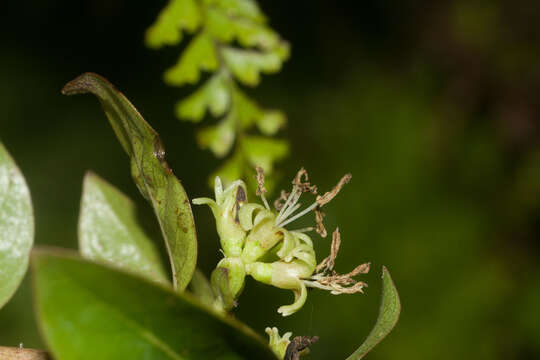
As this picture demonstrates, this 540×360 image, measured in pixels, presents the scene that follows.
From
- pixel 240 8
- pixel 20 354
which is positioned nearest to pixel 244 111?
pixel 240 8

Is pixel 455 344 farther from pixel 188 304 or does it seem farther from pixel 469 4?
pixel 188 304

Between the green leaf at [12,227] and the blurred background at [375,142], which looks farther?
the blurred background at [375,142]

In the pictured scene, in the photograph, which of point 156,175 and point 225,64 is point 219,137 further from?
point 156,175

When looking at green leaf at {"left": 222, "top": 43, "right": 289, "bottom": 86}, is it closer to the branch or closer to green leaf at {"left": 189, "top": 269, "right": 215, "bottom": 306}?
green leaf at {"left": 189, "top": 269, "right": 215, "bottom": 306}

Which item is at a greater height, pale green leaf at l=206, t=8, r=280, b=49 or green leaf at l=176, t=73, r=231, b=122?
pale green leaf at l=206, t=8, r=280, b=49

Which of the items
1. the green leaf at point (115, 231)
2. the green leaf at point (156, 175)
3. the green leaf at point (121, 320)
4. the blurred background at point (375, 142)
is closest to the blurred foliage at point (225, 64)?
the green leaf at point (115, 231)

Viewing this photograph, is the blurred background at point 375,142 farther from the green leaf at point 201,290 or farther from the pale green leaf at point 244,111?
the green leaf at point 201,290

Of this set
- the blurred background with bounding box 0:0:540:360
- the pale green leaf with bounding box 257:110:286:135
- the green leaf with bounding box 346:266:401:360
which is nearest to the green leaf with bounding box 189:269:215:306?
the green leaf with bounding box 346:266:401:360
